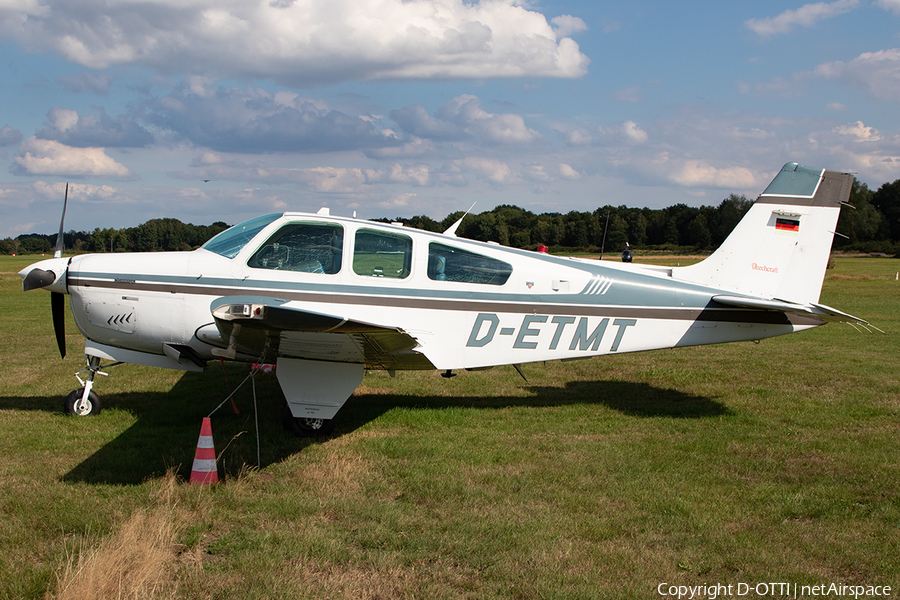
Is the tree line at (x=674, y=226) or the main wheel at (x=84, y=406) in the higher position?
the tree line at (x=674, y=226)

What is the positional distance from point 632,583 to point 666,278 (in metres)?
4.09

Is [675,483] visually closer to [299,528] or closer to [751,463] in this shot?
[751,463]

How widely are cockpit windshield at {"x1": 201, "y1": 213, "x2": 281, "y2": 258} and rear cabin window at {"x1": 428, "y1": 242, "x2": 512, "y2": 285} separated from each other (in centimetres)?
167

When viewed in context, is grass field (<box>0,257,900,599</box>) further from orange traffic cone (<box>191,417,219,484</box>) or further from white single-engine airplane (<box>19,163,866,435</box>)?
white single-engine airplane (<box>19,163,866,435</box>)

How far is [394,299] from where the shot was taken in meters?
5.96

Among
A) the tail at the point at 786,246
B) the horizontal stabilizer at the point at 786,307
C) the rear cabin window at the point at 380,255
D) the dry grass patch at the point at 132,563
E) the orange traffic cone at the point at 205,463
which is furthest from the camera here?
the tail at the point at 786,246

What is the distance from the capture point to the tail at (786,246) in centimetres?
678

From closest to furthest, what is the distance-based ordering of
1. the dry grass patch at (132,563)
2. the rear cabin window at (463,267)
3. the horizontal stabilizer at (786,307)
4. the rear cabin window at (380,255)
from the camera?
the dry grass patch at (132,563) → the rear cabin window at (380,255) → the rear cabin window at (463,267) → the horizontal stabilizer at (786,307)

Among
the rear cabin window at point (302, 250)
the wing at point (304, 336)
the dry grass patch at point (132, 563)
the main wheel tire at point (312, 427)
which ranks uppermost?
the rear cabin window at point (302, 250)

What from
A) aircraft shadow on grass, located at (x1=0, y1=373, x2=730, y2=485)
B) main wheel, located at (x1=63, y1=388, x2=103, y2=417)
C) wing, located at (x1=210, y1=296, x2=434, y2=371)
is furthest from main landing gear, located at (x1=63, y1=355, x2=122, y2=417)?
wing, located at (x1=210, y1=296, x2=434, y2=371)

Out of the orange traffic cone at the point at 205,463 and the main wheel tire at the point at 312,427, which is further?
the main wheel tire at the point at 312,427

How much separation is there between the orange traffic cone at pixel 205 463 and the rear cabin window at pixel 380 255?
82.1 inches

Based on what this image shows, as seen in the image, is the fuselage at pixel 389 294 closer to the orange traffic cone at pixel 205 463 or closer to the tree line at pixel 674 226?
the orange traffic cone at pixel 205 463

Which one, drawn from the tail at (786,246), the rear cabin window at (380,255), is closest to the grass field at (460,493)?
the tail at (786,246)
